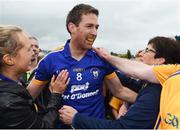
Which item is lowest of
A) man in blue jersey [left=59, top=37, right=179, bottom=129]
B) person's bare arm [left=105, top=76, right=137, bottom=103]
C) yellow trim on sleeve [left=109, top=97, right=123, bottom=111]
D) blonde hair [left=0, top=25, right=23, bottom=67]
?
yellow trim on sleeve [left=109, top=97, right=123, bottom=111]

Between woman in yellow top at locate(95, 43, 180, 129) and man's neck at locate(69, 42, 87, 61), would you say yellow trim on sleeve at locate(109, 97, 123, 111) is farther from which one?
woman in yellow top at locate(95, 43, 180, 129)

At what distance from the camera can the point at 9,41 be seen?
295 centimetres

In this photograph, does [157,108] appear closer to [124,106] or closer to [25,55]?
[25,55]

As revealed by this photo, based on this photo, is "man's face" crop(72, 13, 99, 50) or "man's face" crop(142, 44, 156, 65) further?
"man's face" crop(72, 13, 99, 50)

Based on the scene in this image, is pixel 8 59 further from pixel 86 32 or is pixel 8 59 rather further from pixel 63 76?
pixel 86 32

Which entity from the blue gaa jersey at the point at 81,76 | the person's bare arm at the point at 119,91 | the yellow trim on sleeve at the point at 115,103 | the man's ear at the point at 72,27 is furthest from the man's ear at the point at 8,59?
the yellow trim on sleeve at the point at 115,103

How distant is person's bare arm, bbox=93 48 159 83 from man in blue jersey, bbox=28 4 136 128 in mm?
94

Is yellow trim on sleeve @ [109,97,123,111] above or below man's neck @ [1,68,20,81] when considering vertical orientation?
below

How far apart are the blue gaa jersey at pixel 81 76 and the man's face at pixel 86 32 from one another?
0.37ft

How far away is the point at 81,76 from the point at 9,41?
3.72 feet

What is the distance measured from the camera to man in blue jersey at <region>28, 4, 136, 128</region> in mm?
3877

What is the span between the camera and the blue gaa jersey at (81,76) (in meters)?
3.87

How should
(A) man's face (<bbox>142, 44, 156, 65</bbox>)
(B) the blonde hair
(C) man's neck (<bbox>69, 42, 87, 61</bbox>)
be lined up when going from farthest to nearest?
(C) man's neck (<bbox>69, 42, 87, 61</bbox>), (A) man's face (<bbox>142, 44, 156, 65</bbox>), (B) the blonde hair

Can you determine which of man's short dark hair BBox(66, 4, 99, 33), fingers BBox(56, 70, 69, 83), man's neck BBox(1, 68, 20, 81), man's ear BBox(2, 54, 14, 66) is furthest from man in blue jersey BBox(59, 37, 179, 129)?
man's short dark hair BBox(66, 4, 99, 33)
